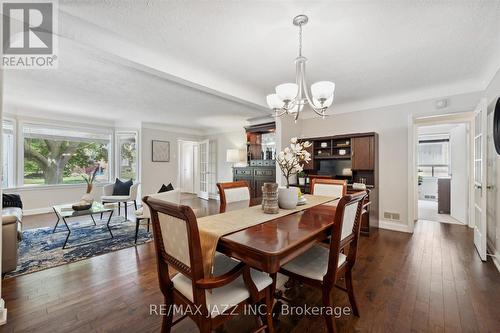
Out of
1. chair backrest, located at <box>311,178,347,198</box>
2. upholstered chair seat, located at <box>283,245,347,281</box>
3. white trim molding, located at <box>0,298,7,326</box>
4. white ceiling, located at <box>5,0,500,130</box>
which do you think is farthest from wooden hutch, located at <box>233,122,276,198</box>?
white trim molding, located at <box>0,298,7,326</box>

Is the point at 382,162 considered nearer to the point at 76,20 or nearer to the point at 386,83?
the point at 386,83

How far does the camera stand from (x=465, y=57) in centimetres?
251

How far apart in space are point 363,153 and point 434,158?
17.0 ft

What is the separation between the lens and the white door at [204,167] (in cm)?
737

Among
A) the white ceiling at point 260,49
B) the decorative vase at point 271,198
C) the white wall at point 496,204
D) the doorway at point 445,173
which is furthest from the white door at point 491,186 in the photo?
the decorative vase at point 271,198

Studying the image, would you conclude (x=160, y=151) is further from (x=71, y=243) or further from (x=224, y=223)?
(x=224, y=223)

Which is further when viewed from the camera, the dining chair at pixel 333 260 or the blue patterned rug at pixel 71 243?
the blue patterned rug at pixel 71 243

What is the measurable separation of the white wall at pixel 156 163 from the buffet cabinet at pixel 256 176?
93.6 inches

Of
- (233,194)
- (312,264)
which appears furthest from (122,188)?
(312,264)

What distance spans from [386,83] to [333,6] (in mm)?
2136

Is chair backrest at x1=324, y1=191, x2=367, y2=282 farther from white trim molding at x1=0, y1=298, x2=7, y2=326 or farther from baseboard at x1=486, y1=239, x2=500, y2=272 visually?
white trim molding at x1=0, y1=298, x2=7, y2=326

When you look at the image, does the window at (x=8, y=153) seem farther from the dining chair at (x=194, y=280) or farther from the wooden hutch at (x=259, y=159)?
the dining chair at (x=194, y=280)

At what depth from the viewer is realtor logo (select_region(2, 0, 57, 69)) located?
5.68 ft

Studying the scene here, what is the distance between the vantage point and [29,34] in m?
2.17
